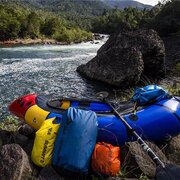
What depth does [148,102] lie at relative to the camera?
5.95m

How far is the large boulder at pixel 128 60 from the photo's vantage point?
745 inches

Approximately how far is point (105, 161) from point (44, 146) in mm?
1120

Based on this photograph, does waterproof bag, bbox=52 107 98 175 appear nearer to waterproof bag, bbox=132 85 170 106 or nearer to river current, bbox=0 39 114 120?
waterproof bag, bbox=132 85 170 106

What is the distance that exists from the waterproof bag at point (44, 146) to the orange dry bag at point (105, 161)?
791 millimetres

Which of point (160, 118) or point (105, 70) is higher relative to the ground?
point (160, 118)

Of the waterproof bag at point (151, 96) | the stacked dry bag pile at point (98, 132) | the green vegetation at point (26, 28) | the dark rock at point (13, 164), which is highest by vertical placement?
the waterproof bag at point (151, 96)

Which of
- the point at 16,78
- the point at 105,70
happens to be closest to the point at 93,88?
the point at 105,70

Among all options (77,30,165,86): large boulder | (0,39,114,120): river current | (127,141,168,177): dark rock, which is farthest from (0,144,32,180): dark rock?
(77,30,165,86): large boulder

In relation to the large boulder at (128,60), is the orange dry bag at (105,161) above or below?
above

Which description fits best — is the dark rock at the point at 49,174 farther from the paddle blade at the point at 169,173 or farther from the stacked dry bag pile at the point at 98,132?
the paddle blade at the point at 169,173

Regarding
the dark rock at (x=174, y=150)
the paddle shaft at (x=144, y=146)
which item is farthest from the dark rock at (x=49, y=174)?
the dark rock at (x=174, y=150)

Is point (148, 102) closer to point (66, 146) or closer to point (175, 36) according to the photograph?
point (66, 146)

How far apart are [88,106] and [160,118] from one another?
1896mm

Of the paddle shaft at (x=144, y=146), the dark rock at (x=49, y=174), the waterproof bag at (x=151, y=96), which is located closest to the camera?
the paddle shaft at (x=144, y=146)
